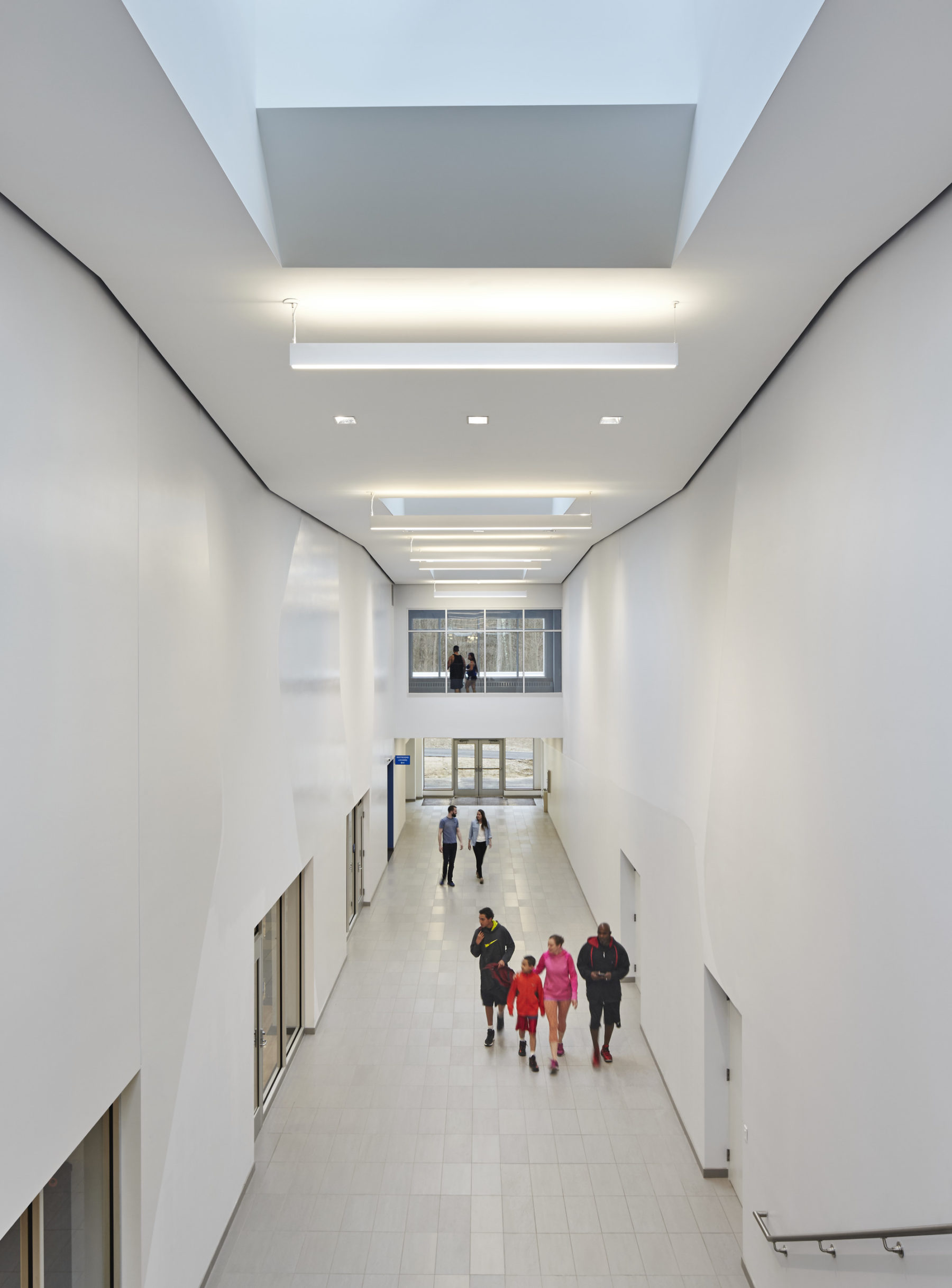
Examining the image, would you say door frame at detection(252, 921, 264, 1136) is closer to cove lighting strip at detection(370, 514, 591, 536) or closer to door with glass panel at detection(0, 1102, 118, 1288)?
door with glass panel at detection(0, 1102, 118, 1288)

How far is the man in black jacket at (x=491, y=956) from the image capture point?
8.12m

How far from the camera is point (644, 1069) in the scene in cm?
774

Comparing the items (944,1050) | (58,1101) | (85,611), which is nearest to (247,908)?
(58,1101)

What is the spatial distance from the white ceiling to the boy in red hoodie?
5.25 metres

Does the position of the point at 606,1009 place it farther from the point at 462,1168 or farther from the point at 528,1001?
the point at 462,1168

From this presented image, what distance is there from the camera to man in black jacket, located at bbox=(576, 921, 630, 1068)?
7676 mm

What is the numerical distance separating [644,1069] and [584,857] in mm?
5538

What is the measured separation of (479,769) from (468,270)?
20.8m

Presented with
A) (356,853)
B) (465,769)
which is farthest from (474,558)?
(465,769)

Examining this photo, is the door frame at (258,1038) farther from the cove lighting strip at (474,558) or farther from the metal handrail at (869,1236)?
the cove lighting strip at (474,558)

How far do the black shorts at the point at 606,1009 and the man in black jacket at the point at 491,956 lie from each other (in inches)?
36.7

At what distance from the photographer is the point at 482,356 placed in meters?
3.16

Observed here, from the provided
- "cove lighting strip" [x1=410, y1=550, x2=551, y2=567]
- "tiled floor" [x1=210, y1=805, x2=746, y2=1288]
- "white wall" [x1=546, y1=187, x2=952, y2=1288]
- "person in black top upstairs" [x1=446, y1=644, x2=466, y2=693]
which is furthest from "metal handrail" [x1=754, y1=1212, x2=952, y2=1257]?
"person in black top upstairs" [x1=446, y1=644, x2=466, y2=693]

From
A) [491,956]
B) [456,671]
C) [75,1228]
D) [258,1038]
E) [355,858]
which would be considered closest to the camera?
[75,1228]
